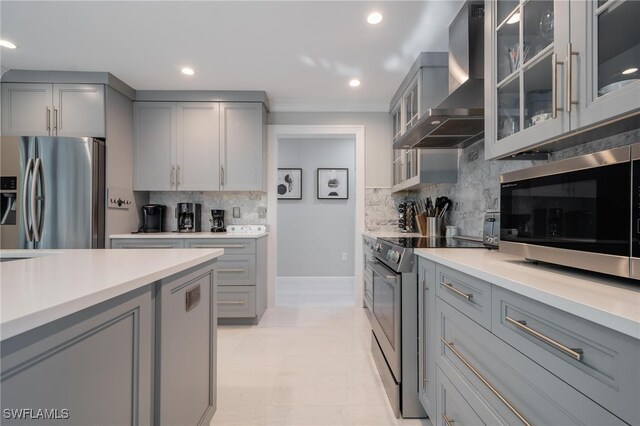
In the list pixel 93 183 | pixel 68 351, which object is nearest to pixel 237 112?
pixel 93 183

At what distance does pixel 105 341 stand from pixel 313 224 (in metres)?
4.35

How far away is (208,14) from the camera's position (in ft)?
6.70

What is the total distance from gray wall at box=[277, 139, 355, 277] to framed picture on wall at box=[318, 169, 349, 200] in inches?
3.0

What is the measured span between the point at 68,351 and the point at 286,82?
116 inches

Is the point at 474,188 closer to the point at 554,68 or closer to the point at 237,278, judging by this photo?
the point at 554,68

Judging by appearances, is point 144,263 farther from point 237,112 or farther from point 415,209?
point 415,209

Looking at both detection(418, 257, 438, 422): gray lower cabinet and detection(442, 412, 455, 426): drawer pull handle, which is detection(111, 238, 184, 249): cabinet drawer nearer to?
detection(418, 257, 438, 422): gray lower cabinet

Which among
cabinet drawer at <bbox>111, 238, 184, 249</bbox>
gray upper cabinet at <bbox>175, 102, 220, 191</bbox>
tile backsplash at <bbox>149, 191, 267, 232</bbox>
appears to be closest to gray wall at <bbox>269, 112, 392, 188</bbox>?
gray upper cabinet at <bbox>175, 102, 220, 191</bbox>

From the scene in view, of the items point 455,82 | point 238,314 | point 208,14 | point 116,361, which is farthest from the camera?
point 238,314

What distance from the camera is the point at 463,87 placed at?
5.96 feet

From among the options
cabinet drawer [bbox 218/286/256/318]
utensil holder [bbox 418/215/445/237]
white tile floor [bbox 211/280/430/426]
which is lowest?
white tile floor [bbox 211/280/430/426]

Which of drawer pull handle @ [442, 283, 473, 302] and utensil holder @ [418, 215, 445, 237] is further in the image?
utensil holder @ [418, 215, 445, 237]

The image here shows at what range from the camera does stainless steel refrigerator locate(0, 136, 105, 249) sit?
2641 millimetres

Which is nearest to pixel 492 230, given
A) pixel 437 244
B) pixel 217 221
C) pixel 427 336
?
pixel 437 244
